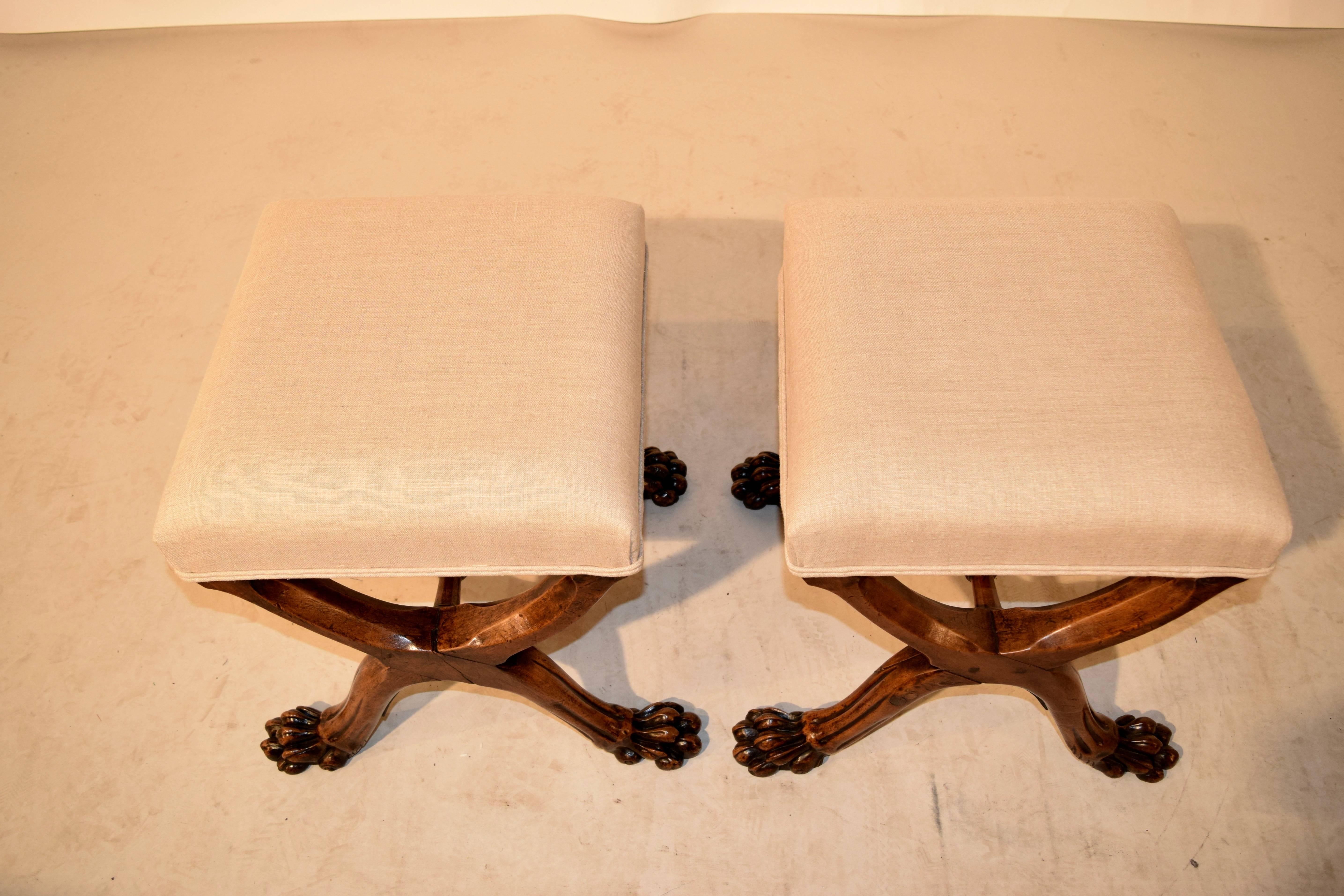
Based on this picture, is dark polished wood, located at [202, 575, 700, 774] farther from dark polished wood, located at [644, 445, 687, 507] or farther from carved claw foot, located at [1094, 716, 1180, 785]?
carved claw foot, located at [1094, 716, 1180, 785]

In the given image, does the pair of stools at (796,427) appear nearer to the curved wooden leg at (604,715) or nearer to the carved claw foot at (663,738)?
the curved wooden leg at (604,715)

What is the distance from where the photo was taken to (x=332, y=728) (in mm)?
1086

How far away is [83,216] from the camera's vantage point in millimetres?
1729

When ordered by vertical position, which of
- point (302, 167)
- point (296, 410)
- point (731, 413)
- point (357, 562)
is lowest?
point (731, 413)

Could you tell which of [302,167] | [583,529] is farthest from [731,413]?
[302,167]

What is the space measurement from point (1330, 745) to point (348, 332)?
116cm

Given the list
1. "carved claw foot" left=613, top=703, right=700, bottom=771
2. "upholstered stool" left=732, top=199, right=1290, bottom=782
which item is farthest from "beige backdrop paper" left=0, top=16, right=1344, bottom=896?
"upholstered stool" left=732, top=199, right=1290, bottom=782

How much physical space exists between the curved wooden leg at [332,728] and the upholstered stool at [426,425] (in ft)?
0.27

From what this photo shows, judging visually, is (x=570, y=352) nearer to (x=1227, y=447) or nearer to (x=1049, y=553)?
(x=1049, y=553)

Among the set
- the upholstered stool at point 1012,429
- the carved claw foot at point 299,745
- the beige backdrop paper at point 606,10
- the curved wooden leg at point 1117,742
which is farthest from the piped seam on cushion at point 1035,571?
the beige backdrop paper at point 606,10

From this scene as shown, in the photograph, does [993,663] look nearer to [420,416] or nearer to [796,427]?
[796,427]

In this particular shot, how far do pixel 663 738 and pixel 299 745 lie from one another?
1.37 ft

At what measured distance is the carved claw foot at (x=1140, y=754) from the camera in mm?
1052

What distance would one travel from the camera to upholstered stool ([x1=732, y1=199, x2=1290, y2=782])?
75 cm
